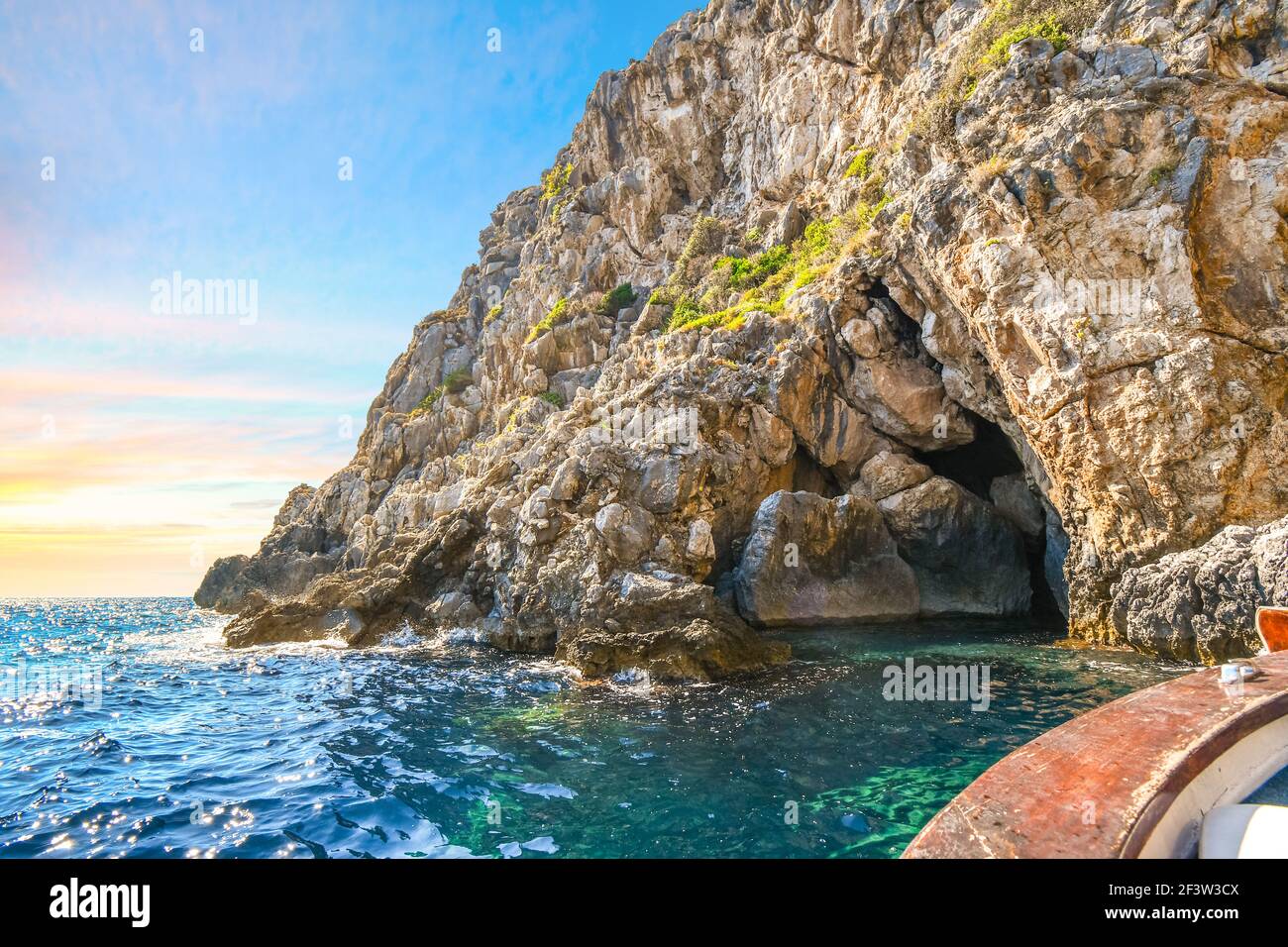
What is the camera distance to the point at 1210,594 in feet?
42.5

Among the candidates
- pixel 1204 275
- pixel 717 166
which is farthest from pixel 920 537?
pixel 717 166

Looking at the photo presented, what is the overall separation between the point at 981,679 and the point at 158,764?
1513 cm

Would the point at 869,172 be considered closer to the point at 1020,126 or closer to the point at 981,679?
the point at 1020,126

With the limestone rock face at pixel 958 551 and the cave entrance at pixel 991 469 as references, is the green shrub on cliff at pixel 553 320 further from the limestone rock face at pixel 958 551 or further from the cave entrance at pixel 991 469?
the limestone rock face at pixel 958 551

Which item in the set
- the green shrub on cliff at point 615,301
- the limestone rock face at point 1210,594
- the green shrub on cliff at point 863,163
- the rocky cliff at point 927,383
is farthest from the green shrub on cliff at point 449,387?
the limestone rock face at point 1210,594

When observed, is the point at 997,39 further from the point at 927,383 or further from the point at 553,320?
the point at 553,320

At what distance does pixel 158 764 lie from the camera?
10039 mm

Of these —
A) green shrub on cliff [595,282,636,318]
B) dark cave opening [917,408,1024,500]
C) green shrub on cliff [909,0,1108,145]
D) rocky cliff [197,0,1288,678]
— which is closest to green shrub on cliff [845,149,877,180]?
rocky cliff [197,0,1288,678]

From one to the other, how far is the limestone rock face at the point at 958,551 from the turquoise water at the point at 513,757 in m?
4.82

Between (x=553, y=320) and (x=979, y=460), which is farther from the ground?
(x=553, y=320)

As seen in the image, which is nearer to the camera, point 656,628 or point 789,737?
point 789,737

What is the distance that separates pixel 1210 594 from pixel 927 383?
11.9 meters

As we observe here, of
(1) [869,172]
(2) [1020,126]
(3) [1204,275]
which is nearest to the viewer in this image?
(3) [1204,275]

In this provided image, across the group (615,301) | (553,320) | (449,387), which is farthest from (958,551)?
(449,387)
